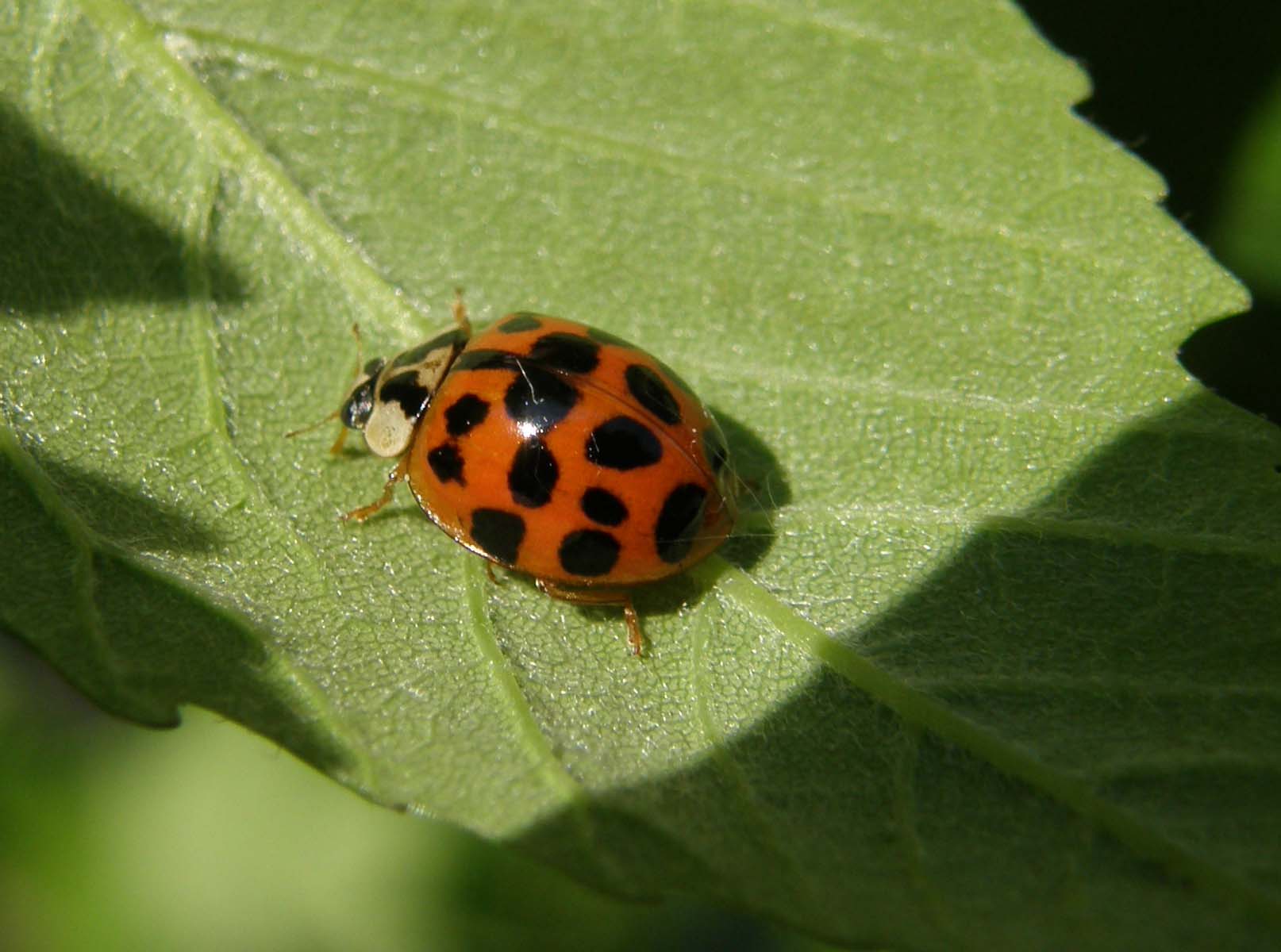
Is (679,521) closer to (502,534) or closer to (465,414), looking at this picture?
(502,534)

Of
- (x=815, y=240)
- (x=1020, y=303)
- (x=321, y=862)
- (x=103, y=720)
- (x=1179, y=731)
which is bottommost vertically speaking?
(x=321, y=862)

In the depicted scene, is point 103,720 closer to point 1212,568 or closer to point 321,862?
point 321,862

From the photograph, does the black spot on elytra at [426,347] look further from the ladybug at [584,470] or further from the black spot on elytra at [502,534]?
the black spot on elytra at [502,534]

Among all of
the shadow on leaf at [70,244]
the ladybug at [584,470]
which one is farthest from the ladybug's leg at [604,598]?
the shadow on leaf at [70,244]

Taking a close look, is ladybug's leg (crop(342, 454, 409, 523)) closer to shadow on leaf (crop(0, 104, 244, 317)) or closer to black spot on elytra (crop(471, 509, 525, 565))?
black spot on elytra (crop(471, 509, 525, 565))

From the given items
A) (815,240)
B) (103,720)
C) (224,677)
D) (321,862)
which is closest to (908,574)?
(815,240)

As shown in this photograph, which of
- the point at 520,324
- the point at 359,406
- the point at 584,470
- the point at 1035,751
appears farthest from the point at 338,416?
the point at 1035,751
